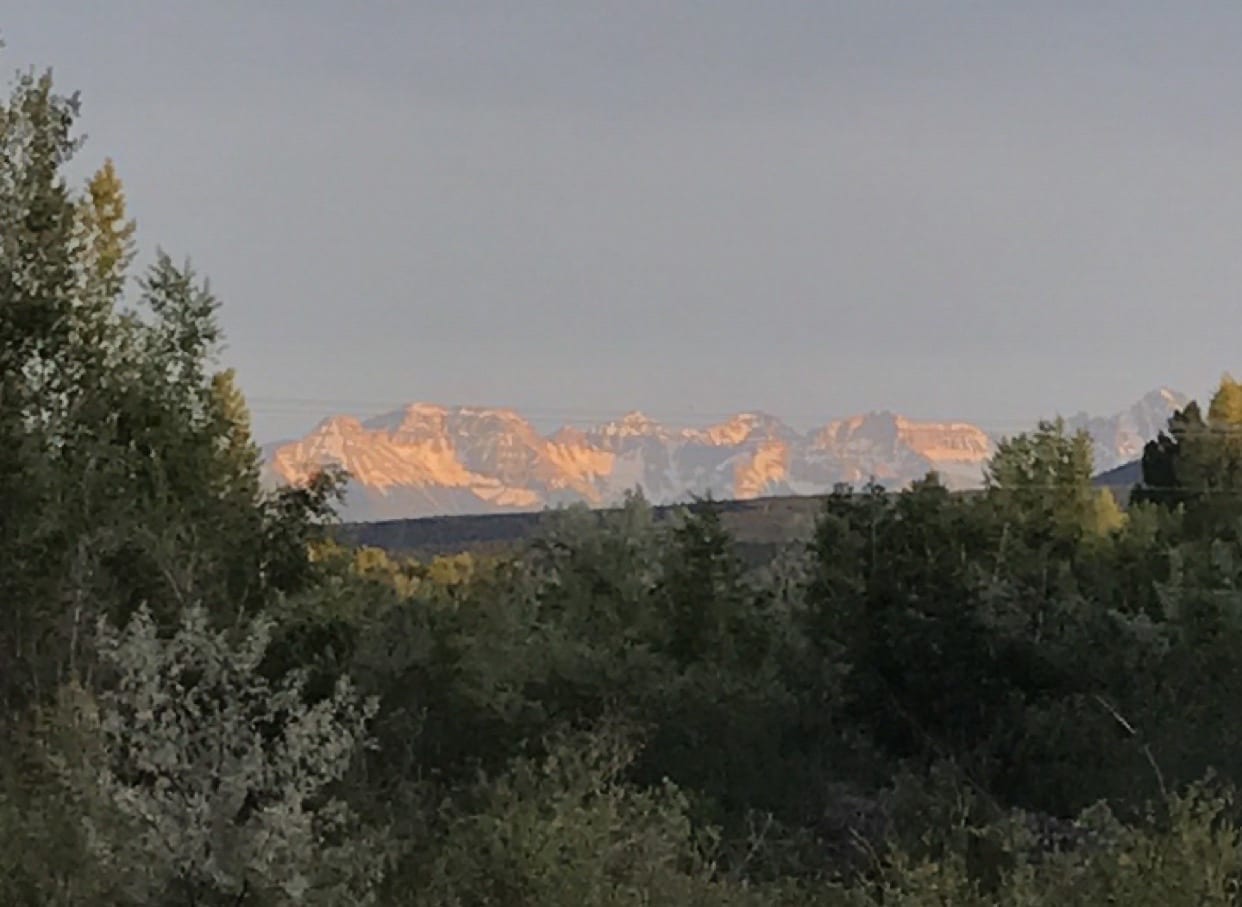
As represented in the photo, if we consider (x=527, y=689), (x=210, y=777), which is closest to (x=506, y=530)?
(x=527, y=689)

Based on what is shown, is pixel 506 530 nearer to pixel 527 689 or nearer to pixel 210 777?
pixel 527 689

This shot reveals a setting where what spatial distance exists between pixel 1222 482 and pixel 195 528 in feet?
215

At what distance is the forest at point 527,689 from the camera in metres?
9.43

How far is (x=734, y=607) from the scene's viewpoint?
123ft

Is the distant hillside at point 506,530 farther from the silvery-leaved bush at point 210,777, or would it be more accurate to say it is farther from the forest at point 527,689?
the silvery-leaved bush at point 210,777

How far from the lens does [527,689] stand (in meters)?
30.4

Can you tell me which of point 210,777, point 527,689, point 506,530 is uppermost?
point 506,530

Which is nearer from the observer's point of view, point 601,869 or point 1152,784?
point 601,869

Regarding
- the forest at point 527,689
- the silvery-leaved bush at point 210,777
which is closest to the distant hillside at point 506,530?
the forest at point 527,689

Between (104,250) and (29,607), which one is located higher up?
(104,250)

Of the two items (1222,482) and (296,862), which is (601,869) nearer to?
(296,862)

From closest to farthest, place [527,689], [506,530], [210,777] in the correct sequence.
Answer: [210,777]
[527,689]
[506,530]

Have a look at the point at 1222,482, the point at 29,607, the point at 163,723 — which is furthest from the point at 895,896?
the point at 1222,482

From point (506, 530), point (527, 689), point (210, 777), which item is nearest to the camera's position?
point (210, 777)
